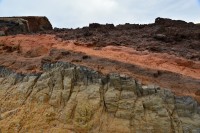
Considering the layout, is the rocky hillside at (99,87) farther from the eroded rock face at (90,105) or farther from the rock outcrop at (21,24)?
the rock outcrop at (21,24)

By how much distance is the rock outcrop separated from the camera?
19.8m

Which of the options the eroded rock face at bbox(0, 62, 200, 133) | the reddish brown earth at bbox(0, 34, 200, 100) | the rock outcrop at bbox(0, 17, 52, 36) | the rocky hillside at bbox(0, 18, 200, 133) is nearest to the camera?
the eroded rock face at bbox(0, 62, 200, 133)

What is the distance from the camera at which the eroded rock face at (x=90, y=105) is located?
11.6 m

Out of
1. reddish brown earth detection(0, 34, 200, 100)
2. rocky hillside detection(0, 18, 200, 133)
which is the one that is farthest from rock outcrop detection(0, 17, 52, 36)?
rocky hillside detection(0, 18, 200, 133)

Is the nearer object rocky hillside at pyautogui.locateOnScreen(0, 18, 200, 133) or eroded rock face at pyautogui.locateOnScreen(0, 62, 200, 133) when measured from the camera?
eroded rock face at pyautogui.locateOnScreen(0, 62, 200, 133)

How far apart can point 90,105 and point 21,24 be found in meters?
10.1

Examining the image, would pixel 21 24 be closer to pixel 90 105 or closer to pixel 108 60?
pixel 108 60

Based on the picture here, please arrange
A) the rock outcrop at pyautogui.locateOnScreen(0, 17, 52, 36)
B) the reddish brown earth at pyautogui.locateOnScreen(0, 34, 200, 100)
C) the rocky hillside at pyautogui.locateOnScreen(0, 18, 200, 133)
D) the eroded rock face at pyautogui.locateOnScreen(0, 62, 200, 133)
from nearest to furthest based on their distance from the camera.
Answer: the eroded rock face at pyautogui.locateOnScreen(0, 62, 200, 133), the rocky hillside at pyautogui.locateOnScreen(0, 18, 200, 133), the reddish brown earth at pyautogui.locateOnScreen(0, 34, 200, 100), the rock outcrop at pyautogui.locateOnScreen(0, 17, 52, 36)

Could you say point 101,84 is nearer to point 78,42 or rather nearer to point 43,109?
point 43,109

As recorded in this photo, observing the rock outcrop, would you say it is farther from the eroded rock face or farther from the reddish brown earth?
the eroded rock face

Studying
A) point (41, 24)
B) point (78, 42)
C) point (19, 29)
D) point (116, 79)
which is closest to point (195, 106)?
point (116, 79)

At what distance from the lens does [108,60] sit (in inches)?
538

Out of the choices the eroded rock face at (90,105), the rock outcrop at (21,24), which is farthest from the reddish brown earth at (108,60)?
the rock outcrop at (21,24)

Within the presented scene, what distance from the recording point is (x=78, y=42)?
615 inches
